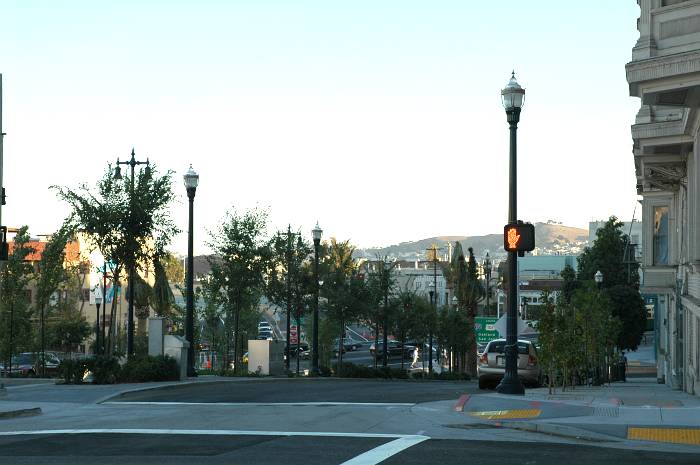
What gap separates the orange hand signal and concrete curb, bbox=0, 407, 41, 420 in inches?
369

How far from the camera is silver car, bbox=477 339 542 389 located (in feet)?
90.1

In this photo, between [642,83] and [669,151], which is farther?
[669,151]

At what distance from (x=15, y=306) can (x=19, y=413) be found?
144ft

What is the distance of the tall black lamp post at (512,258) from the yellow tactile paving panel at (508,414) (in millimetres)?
3563

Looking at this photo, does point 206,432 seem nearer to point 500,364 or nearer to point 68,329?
point 500,364

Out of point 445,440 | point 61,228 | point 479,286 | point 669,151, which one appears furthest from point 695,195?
point 479,286

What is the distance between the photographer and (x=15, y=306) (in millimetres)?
59562

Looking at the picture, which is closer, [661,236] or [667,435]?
[667,435]

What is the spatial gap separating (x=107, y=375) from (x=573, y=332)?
480 inches

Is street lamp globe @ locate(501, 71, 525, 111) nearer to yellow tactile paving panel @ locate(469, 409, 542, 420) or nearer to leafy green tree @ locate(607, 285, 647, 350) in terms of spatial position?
yellow tactile paving panel @ locate(469, 409, 542, 420)

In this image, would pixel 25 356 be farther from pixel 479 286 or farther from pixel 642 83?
pixel 642 83

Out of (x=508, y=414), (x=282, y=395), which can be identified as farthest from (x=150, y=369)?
(x=508, y=414)

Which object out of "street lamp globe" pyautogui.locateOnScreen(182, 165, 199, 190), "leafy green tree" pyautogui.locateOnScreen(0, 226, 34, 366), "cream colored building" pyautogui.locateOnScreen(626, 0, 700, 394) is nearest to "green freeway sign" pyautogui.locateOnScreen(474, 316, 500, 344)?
"cream colored building" pyautogui.locateOnScreen(626, 0, 700, 394)

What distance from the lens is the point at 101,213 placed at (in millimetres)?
29594
